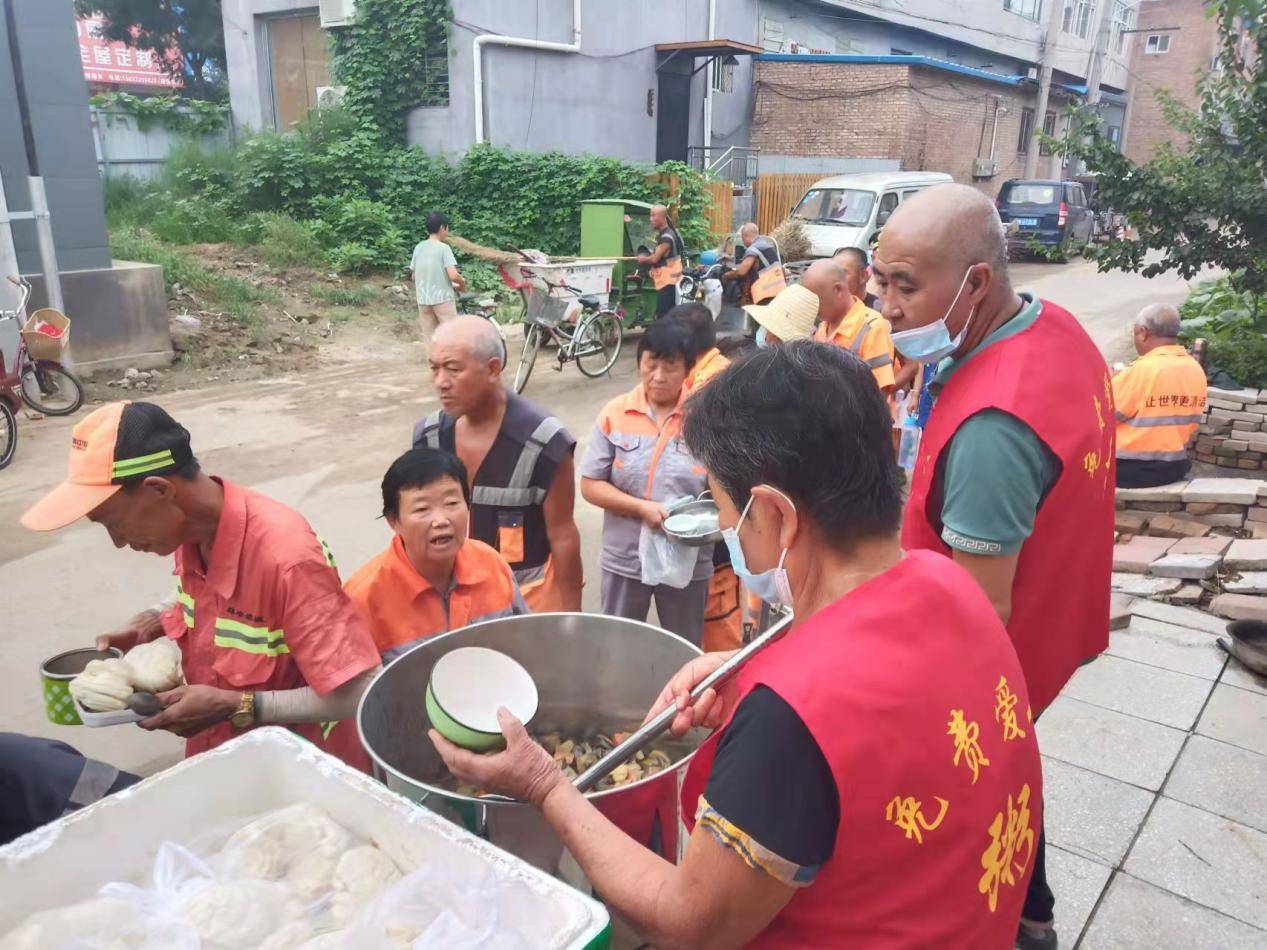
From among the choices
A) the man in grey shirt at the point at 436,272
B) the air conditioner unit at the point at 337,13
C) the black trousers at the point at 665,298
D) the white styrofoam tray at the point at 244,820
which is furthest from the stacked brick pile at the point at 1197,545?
the air conditioner unit at the point at 337,13

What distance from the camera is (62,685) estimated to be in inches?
73.7

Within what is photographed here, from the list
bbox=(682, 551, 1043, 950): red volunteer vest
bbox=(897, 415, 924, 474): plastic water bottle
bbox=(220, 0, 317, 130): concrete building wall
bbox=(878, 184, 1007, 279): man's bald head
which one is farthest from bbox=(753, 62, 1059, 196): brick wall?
bbox=(682, 551, 1043, 950): red volunteer vest

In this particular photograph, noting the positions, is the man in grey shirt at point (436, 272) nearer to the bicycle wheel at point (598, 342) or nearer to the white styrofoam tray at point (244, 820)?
the bicycle wheel at point (598, 342)

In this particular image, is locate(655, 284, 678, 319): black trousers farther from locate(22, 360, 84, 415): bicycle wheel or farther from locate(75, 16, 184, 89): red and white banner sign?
locate(75, 16, 184, 89): red and white banner sign

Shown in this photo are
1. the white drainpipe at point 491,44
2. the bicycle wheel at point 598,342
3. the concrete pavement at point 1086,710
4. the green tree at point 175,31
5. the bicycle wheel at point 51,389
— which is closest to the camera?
the concrete pavement at point 1086,710

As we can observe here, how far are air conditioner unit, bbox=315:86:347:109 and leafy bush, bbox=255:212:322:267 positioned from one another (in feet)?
11.4

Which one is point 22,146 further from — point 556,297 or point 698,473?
point 698,473

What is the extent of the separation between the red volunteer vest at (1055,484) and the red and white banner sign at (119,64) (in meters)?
27.2

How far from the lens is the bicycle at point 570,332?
9383 millimetres

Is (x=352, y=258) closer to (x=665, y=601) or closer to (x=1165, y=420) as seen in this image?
(x=1165, y=420)

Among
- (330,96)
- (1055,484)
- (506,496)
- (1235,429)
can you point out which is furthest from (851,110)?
(1055,484)

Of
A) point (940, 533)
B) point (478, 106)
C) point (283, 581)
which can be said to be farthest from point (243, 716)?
point (478, 106)

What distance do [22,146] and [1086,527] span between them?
9.34 meters

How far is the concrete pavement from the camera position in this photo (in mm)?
2717
